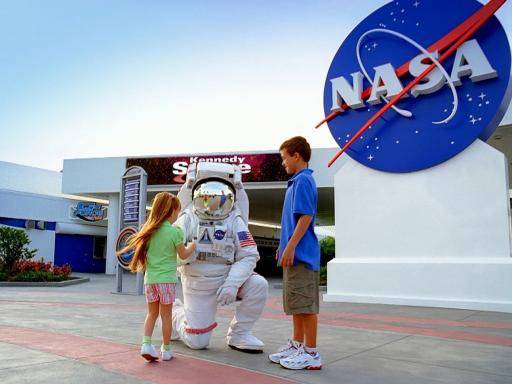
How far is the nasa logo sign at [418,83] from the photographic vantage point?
851cm

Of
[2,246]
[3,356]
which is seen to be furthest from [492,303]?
[2,246]

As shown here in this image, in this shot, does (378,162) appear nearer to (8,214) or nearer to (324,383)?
(324,383)

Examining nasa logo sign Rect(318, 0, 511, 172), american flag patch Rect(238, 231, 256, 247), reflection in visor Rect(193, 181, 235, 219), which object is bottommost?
american flag patch Rect(238, 231, 256, 247)

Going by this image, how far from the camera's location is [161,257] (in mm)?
4039

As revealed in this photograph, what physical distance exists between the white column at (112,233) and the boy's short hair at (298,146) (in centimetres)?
1951

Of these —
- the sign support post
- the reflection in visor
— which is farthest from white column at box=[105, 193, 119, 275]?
the reflection in visor

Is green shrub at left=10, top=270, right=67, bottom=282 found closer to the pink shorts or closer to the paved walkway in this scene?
the paved walkway

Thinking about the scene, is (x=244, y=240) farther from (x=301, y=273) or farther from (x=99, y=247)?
(x=99, y=247)

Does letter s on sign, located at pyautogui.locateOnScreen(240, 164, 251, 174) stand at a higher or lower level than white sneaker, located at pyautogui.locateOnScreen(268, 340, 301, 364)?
higher

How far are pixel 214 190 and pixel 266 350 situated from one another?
157 cm

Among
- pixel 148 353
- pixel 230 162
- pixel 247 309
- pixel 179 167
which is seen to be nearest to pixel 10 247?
pixel 179 167

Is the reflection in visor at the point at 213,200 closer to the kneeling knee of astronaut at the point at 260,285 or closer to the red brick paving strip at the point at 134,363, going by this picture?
the kneeling knee of astronaut at the point at 260,285

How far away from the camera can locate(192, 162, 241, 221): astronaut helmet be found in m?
4.68

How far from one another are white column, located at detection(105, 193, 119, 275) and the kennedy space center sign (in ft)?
10.2
